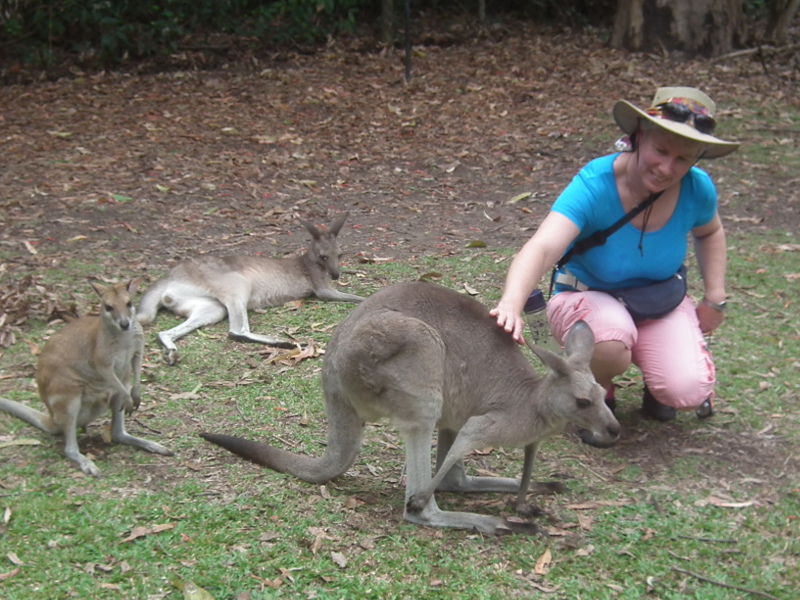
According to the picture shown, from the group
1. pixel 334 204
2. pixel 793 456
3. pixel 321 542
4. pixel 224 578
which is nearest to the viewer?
pixel 224 578

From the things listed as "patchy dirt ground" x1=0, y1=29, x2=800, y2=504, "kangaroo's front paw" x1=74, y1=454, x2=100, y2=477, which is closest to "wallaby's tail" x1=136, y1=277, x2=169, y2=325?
"patchy dirt ground" x1=0, y1=29, x2=800, y2=504

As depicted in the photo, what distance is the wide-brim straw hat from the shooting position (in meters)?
2.87

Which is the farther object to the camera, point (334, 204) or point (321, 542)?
point (334, 204)

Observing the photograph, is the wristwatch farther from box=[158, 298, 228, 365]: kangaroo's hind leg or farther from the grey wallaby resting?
box=[158, 298, 228, 365]: kangaroo's hind leg

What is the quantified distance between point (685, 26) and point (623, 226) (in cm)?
738

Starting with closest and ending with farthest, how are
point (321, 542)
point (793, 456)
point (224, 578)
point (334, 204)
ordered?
point (224, 578) < point (321, 542) < point (793, 456) < point (334, 204)

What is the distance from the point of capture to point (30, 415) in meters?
3.29

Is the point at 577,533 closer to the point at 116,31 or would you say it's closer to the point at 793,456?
the point at 793,456

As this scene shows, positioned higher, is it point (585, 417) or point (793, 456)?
point (585, 417)

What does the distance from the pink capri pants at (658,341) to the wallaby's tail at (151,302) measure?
2368 mm

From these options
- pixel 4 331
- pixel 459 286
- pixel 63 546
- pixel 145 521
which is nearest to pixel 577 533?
pixel 145 521

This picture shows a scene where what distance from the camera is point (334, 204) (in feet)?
22.5

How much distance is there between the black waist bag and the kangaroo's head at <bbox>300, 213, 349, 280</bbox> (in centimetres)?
240

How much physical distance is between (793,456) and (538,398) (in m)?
1.18
